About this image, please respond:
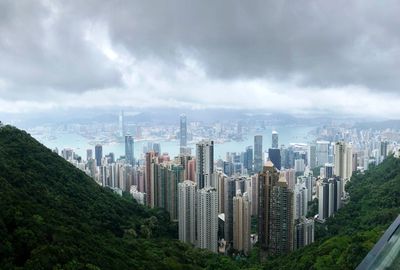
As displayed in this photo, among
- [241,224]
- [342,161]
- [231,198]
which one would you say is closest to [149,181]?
[231,198]

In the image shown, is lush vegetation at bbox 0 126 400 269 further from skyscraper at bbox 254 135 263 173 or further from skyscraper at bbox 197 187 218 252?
skyscraper at bbox 254 135 263 173

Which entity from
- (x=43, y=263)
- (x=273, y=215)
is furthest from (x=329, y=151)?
(x=43, y=263)

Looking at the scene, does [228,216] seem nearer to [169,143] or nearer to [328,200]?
[328,200]

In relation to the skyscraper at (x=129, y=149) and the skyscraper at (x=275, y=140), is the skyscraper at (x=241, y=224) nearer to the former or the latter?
the skyscraper at (x=129, y=149)

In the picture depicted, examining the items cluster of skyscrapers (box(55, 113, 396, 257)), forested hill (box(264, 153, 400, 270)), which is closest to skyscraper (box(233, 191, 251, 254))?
cluster of skyscrapers (box(55, 113, 396, 257))

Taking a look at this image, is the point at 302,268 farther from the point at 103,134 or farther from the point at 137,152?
the point at 103,134

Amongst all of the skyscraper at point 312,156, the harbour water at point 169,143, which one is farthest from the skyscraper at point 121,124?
the skyscraper at point 312,156
